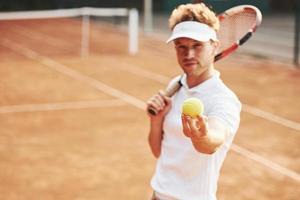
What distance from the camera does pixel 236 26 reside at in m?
3.89

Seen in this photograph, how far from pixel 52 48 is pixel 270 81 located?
354 inches

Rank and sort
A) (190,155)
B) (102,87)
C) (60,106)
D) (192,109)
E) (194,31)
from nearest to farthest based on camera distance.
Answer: (192,109)
(194,31)
(190,155)
(60,106)
(102,87)

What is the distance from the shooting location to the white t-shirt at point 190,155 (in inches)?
107

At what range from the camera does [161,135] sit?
3055mm

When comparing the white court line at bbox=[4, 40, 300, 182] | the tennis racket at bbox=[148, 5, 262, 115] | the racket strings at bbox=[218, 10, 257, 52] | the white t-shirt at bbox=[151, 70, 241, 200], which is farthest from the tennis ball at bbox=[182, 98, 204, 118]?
the white court line at bbox=[4, 40, 300, 182]

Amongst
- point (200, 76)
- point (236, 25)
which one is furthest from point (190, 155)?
point (236, 25)

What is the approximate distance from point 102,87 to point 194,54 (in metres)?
Result: 9.67

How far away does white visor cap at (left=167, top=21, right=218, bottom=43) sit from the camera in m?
2.67

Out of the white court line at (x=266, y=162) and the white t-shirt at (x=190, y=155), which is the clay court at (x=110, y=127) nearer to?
the white court line at (x=266, y=162)

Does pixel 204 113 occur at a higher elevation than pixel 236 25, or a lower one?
lower

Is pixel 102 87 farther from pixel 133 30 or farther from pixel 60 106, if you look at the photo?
pixel 133 30

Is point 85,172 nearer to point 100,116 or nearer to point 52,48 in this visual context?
point 100,116

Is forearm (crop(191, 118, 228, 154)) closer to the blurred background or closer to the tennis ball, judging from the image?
the tennis ball

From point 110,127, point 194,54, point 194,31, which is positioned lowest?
point 110,127
